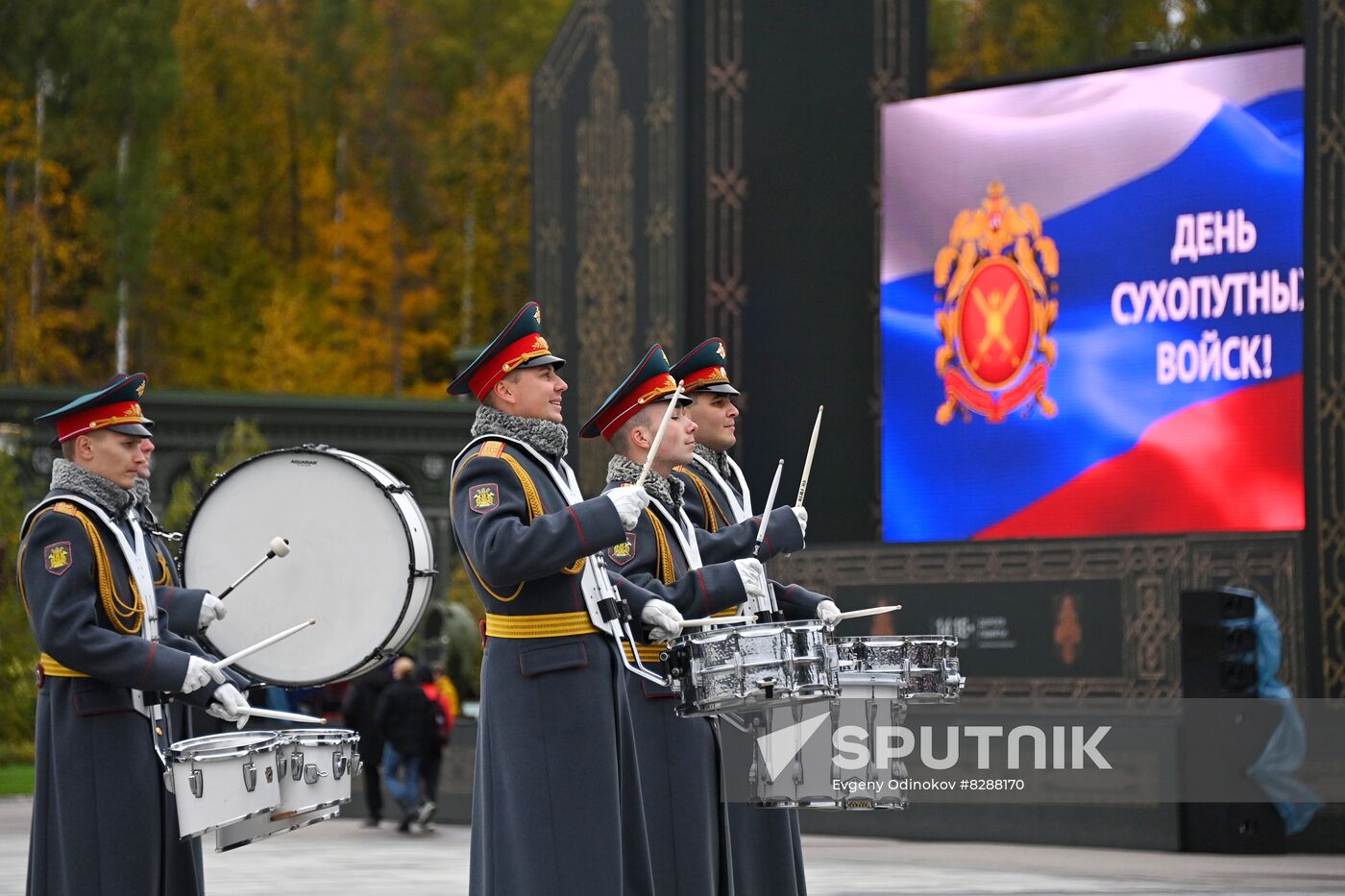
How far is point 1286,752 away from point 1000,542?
3.80 m

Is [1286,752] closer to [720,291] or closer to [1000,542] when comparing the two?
[1000,542]

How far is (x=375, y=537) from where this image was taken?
812cm

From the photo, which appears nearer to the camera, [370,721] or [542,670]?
[542,670]

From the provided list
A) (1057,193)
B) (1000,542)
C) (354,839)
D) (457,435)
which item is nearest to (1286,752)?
(1000,542)

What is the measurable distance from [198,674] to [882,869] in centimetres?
779

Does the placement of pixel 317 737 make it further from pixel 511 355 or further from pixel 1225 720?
pixel 1225 720

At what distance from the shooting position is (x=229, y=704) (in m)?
7.06

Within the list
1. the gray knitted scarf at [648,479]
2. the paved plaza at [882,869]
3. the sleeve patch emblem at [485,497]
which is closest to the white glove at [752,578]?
the gray knitted scarf at [648,479]

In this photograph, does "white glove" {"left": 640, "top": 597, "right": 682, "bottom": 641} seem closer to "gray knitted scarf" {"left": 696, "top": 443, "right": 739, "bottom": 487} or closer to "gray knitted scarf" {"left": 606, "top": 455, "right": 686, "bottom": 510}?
"gray knitted scarf" {"left": 606, "top": 455, "right": 686, "bottom": 510}

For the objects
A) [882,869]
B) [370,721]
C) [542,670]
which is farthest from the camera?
[370,721]

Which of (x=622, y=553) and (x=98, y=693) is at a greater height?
(x=622, y=553)

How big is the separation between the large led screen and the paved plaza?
10.2ft

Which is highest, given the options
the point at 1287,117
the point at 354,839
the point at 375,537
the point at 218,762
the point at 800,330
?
the point at 1287,117

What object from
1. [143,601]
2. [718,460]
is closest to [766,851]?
[718,460]
